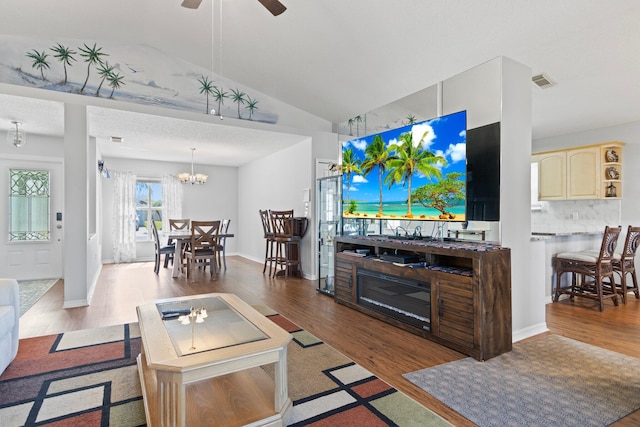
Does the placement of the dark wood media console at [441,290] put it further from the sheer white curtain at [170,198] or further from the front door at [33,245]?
the sheer white curtain at [170,198]

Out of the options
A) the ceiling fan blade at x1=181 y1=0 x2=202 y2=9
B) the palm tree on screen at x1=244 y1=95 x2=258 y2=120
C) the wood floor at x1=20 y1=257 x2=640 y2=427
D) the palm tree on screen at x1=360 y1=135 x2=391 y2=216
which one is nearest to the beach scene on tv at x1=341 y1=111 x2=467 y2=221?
the palm tree on screen at x1=360 y1=135 x2=391 y2=216

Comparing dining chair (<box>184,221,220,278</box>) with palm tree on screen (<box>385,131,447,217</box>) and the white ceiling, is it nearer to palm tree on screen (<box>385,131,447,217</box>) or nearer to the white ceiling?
the white ceiling

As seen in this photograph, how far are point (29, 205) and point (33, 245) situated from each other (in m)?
0.68

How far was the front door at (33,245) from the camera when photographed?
550cm

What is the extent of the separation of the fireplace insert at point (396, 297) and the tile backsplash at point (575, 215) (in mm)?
4050

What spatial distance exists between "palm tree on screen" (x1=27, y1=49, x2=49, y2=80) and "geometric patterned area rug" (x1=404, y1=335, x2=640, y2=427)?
4.97 meters

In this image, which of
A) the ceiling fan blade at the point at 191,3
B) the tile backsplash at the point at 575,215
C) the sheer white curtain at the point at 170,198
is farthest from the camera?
the sheer white curtain at the point at 170,198

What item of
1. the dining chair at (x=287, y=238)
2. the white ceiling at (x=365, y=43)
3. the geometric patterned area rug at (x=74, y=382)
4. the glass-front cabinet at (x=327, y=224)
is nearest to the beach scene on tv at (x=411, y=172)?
the glass-front cabinet at (x=327, y=224)

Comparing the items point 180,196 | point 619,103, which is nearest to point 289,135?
point 180,196

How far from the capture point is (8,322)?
7.74 ft

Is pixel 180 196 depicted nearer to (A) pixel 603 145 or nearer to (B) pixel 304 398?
(B) pixel 304 398

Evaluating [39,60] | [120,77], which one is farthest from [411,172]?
[39,60]

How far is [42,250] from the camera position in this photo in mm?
5699

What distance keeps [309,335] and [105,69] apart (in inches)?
161
